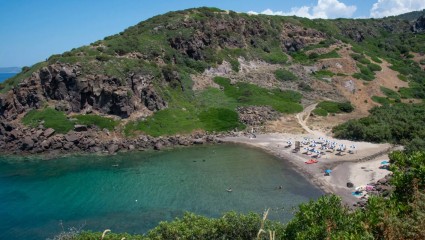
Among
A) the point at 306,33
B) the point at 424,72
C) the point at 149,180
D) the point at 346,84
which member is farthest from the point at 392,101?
the point at 149,180

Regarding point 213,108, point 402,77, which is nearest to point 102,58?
point 213,108

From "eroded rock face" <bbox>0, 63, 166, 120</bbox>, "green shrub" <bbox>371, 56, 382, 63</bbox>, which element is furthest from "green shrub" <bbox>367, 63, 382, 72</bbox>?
"eroded rock face" <bbox>0, 63, 166, 120</bbox>

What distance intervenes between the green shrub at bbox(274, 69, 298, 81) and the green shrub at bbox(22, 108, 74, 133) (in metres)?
63.3

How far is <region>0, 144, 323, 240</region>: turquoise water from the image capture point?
4488 cm

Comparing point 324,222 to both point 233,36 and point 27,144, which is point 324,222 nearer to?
point 27,144

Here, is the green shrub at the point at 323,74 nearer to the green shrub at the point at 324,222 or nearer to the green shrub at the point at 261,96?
the green shrub at the point at 261,96

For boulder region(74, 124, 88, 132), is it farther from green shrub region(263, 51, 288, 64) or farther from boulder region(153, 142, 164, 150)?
green shrub region(263, 51, 288, 64)

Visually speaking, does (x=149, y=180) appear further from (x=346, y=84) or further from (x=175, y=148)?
(x=346, y=84)

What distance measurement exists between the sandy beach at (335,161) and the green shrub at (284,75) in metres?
36.5

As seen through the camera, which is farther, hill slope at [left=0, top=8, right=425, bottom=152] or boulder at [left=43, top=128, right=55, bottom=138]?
hill slope at [left=0, top=8, right=425, bottom=152]

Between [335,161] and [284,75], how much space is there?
5674cm

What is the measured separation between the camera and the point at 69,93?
3383 inches

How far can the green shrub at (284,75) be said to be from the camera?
116 meters

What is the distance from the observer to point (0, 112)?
85.9 m
